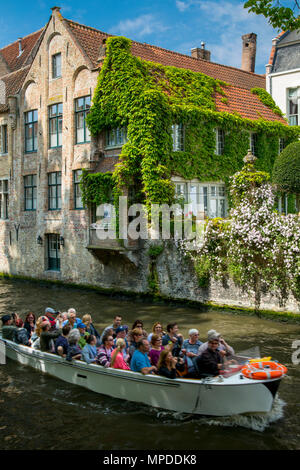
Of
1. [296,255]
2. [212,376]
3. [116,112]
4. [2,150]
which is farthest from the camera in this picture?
[2,150]

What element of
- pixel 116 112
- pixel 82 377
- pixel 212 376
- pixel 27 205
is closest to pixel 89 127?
pixel 116 112

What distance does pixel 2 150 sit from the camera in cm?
2583

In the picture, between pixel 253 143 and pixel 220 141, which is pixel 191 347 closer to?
pixel 220 141

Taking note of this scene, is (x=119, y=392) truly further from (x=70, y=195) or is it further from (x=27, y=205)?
(x=27, y=205)

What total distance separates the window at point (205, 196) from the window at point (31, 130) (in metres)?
8.64

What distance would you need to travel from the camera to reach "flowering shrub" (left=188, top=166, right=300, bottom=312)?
13.6 metres

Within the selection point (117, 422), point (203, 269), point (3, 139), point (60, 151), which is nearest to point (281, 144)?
point (203, 269)

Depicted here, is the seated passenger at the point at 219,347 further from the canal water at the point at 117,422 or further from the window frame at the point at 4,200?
the window frame at the point at 4,200

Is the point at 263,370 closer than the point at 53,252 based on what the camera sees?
Yes

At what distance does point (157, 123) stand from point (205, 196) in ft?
13.2

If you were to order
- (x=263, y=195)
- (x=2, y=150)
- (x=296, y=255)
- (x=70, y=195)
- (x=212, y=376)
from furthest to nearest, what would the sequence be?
1. (x=2, y=150)
2. (x=70, y=195)
3. (x=263, y=195)
4. (x=296, y=255)
5. (x=212, y=376)

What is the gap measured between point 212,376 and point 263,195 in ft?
26.7

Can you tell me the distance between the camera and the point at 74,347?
375 inches
